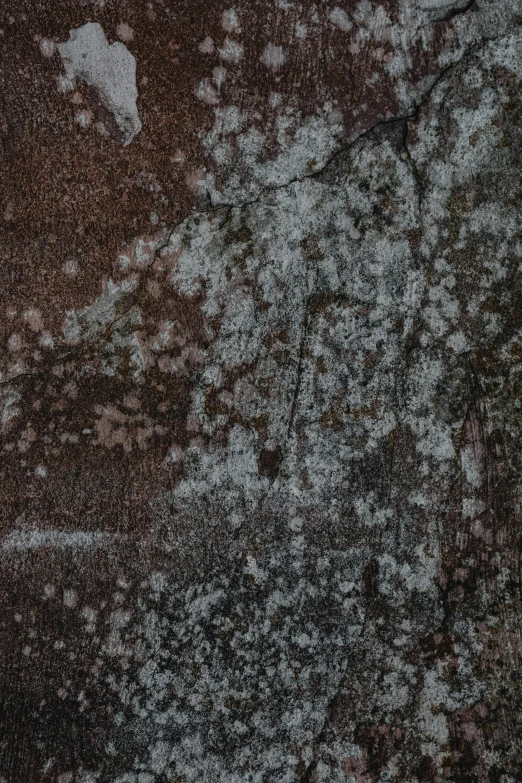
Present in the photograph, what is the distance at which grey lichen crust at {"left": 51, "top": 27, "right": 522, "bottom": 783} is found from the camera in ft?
6.48

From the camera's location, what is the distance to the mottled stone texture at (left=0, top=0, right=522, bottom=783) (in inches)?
77.8

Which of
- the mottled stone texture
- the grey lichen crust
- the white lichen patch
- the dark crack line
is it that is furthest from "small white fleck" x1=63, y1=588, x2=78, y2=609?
the white lichen patch

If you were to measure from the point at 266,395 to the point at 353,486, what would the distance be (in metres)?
0.38

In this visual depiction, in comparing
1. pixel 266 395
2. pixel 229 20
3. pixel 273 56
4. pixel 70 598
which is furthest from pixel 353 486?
pixel 229 20

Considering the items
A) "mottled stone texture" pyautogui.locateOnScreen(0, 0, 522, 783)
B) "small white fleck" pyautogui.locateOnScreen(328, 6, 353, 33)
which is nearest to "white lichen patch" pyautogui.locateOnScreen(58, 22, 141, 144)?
"mottled stone texture" pyautogui.locateOnScreen(0, 0, 522, 783)

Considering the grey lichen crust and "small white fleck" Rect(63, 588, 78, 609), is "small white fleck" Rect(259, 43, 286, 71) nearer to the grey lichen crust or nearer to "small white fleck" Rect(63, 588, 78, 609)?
the grey lichen crust

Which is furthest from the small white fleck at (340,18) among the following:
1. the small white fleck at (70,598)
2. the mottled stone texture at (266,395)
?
the small white fleck at (70,598)

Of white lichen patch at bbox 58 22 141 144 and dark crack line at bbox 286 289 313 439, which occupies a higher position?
white lichen patch at bbox 58 22 141 144

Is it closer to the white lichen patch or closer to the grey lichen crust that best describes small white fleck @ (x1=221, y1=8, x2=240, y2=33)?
the white lichen patch

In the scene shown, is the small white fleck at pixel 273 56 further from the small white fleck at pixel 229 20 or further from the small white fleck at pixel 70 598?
the small white fleck at pixel 70 598

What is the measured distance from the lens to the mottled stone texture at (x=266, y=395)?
198 cm

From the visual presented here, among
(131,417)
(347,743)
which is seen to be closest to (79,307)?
(131,417)

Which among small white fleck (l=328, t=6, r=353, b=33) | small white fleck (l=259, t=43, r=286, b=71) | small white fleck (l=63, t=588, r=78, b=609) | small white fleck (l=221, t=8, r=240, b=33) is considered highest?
small white fleck (l=328, t=6, r=353, b=33)

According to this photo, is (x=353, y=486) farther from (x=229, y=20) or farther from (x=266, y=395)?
(x=229, y=20)
